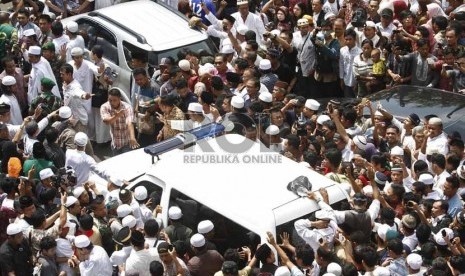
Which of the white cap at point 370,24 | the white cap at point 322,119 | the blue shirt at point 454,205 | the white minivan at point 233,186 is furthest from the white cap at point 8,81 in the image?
the blue shirt at point 454,205

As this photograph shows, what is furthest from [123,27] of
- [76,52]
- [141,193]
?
[141,193]

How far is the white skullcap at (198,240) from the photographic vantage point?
32.0 ft

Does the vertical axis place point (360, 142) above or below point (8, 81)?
above

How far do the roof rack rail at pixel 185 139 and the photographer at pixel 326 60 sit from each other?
3.64 meters

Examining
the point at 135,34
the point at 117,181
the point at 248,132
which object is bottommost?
the point at 135,34

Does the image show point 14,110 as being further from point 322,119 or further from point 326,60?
point 326,60

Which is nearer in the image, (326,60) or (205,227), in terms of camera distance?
(205,227)

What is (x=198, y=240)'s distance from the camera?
9.74 meters

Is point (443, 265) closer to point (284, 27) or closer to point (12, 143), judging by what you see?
point (12, 143)

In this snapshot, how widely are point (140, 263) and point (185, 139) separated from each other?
1.89 meters

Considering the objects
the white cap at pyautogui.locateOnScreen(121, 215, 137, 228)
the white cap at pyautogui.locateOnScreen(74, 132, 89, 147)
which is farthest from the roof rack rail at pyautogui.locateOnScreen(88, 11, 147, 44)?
the white cap at pyautogui.locateOnScreen(121, 215, 137, 228)

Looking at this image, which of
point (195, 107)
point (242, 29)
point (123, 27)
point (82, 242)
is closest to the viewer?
point (82, 242)

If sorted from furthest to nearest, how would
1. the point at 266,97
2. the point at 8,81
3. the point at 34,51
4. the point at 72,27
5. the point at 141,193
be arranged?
the point at 72,27 → the point at 34,51 → the point at 8,81 → the point at 266,97 → the point at 141,193

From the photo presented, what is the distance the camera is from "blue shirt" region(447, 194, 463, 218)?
1083 cm
